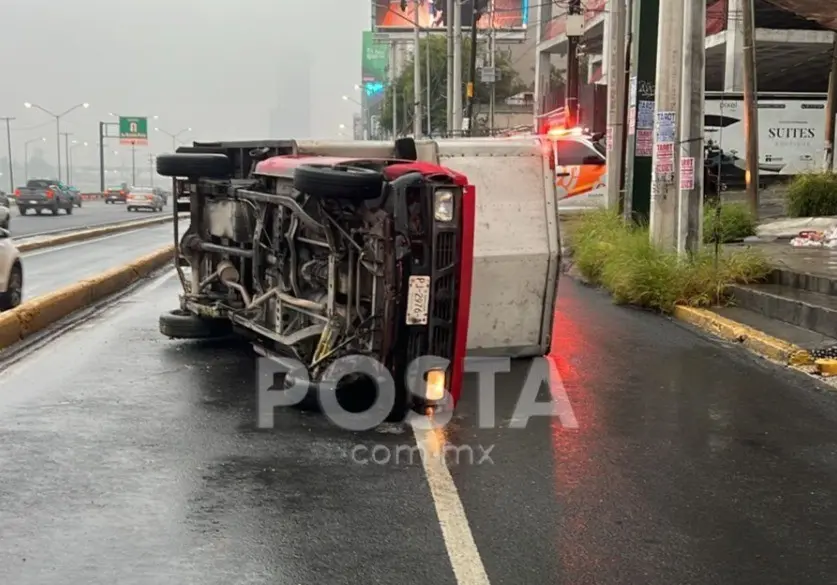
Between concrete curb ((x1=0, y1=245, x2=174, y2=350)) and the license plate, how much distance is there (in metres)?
4.76

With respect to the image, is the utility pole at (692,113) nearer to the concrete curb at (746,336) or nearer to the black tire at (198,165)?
the concrete curb at (746,336)

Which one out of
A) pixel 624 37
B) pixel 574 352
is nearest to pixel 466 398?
pixel 574 352

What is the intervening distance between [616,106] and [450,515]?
13872 mm

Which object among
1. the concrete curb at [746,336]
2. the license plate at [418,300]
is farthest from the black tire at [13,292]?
the concrete curb at [746,336]

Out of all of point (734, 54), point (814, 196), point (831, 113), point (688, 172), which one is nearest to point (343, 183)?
point (688, 172)

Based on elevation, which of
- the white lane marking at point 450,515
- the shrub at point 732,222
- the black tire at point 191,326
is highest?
the shrub at point 732,222

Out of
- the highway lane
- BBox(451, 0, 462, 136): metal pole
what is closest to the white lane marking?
the highway lane

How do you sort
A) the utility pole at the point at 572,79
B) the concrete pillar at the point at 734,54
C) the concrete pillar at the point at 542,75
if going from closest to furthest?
the utility pole at the point at 572,79 < the concrete pillar at the point at 734,54 < the concrete pillar at the point at 542,75

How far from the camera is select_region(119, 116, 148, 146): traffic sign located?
315 feet

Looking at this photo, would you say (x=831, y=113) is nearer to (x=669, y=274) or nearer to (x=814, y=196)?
(x=814, y=196)

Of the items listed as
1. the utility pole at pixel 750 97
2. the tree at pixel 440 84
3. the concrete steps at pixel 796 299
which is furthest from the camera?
the tree at pixel 440 84

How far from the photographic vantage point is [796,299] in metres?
9.71

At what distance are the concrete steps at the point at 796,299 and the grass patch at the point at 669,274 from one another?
26 centimetres

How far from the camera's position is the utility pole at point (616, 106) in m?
17.0
